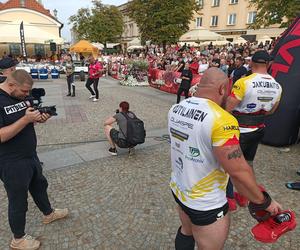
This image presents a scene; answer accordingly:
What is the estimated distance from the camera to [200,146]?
1.76 meters

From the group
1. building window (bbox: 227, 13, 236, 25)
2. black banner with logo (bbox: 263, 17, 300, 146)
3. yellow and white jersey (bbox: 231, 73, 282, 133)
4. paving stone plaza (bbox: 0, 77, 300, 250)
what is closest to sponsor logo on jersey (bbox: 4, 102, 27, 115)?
paving stone plaza (bbox: 0, 77, 300, 250)

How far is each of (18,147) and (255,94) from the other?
2.80m

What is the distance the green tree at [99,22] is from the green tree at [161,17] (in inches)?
840

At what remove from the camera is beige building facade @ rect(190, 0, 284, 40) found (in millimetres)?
38031

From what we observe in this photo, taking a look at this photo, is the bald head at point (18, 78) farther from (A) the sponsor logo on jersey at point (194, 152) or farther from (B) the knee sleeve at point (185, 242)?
(B) the knee sleeve at point (185, 242)

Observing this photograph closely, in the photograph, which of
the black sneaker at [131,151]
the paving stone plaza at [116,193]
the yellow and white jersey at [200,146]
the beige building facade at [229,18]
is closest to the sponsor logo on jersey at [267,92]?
the paving stone plaza at [116,193]

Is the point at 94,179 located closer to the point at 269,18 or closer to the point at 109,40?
the point at 269,18

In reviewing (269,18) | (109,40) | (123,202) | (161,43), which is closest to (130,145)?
(123,202)

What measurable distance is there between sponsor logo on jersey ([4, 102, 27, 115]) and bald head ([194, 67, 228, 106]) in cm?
181

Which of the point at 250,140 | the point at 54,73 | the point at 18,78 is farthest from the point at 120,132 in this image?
the point at 54,73

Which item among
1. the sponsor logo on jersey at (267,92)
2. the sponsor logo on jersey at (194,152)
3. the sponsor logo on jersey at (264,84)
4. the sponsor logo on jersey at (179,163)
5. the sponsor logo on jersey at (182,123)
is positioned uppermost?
the sponsor logo on jersey at (264,84)

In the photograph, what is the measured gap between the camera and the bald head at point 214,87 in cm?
186

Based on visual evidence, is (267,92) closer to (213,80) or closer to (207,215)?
(213,80)

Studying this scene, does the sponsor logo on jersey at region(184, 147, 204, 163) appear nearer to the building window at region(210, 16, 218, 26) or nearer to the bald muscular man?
the bald muscular man
